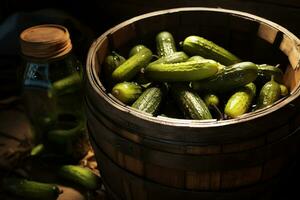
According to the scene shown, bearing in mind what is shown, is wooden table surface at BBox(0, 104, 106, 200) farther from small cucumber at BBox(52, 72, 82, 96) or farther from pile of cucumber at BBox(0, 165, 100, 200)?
small cucumber at BBox(52, 72, 82, 96)

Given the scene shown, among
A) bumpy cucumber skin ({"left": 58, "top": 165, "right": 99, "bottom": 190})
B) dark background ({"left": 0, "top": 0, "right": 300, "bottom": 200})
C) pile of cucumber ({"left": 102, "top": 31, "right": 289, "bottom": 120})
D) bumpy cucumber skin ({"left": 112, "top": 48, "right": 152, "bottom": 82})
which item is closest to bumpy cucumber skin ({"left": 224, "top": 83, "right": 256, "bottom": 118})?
pile of cucumber ({"left": 102, "top": 31, "right": 289, "bottom": 120})

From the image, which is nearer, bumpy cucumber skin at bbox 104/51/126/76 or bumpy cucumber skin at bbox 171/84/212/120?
bumpy cucumber skin at bbox 171/84/212/120

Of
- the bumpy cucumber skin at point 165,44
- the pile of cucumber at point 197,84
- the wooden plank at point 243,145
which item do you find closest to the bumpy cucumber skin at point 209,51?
the pile of cucumber at point 197,84

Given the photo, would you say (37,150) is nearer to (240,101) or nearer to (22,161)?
(22,161)

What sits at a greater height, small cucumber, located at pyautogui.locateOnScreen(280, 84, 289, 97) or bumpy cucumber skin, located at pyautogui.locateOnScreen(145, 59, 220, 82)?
bumpy cucumber skin, located at pyautogui.locateOnScreen(145, 59, 220, 82)

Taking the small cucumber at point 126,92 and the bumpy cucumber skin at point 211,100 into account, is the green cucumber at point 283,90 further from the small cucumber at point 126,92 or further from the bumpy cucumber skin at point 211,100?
the small cucumber at point 126,92

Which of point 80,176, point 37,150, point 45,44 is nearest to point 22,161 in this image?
point 37,150

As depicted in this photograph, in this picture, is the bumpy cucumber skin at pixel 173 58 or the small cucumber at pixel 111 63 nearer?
the bumpy cucumber skin at pixel 173 58

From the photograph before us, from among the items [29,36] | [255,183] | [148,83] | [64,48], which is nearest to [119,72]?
[148,83]
